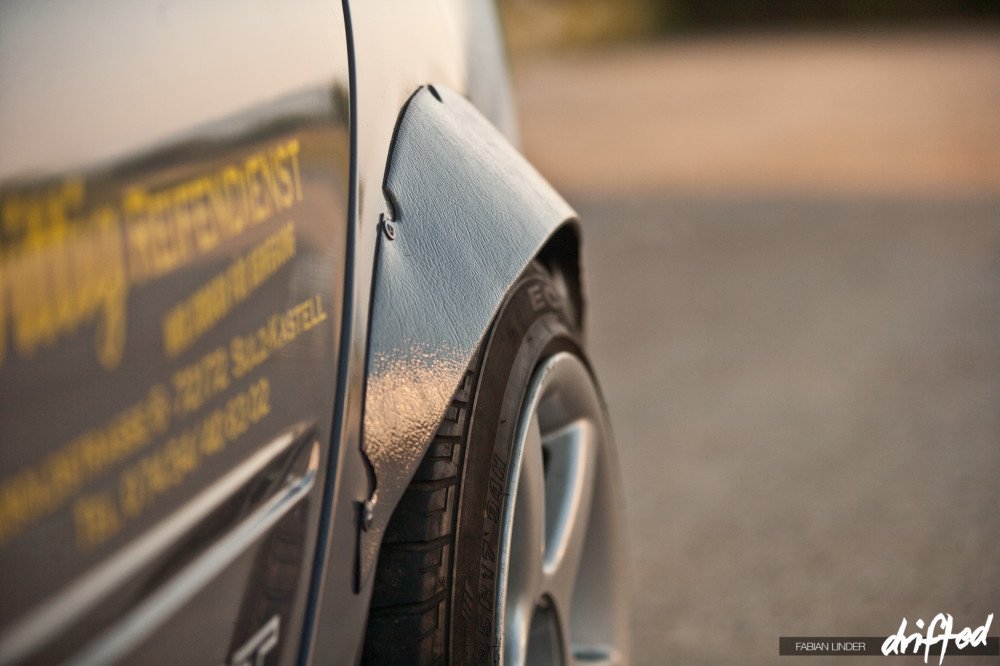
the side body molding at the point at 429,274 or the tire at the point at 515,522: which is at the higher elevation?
the side body molding at the point at 429,274

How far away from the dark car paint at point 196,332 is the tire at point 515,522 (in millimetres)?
79

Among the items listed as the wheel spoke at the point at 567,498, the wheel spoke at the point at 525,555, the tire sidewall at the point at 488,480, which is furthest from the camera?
the wheel spoke at the point at 567,498

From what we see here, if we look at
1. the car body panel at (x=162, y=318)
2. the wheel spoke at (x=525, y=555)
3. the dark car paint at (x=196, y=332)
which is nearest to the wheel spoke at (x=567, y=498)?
the wheel spoke at (x=525, y=555)

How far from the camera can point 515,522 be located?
59.9 inches

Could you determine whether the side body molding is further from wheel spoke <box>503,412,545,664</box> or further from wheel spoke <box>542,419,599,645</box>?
wheel spoke <box>542,419,599,645</box>

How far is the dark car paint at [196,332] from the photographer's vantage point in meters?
0.76

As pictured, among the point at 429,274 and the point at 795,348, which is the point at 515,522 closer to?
the point at 429,274

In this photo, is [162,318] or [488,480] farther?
[488,480]

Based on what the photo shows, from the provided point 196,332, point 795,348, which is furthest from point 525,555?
A: point 795,348

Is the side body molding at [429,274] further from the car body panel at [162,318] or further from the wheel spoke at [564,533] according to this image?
the wheel spoke at [564,533]

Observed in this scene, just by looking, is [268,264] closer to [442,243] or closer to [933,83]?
[442,243]

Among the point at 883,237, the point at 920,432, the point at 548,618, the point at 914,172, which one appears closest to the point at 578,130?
the point at 914,172

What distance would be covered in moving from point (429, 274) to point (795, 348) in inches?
122

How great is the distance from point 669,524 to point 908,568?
2.08ft
